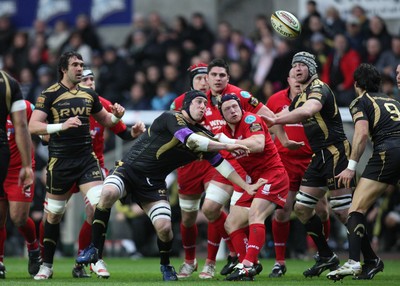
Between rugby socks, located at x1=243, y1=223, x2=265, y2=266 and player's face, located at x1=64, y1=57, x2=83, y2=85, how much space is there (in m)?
3.00

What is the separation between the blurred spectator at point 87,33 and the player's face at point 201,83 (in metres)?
9.69

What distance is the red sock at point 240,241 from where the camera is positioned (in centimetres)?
1267

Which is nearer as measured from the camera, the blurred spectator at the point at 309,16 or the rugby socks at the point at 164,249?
the rugby socks at the point at 164,249

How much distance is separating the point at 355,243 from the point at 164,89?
897 centimetres

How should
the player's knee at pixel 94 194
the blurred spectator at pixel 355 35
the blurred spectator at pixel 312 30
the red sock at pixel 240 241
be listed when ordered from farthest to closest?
the blurred spectator at pixel 312 30, the blurred spectator at pixel 355 35, the player's knee at pixel 94 194, the red sock at pixel 240 241

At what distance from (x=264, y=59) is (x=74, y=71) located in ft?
25.4

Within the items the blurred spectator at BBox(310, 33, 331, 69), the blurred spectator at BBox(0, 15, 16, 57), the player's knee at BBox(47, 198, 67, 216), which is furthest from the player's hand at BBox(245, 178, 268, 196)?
the blurred spectator at BBox(0, 15, 16, 57)

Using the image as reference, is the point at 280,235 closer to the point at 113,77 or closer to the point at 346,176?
the point at 346,176

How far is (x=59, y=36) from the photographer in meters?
24.2

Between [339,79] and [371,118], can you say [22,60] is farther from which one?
[371,118]

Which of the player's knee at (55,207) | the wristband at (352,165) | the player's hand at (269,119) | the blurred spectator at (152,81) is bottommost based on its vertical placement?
the player's knee at (55,207)

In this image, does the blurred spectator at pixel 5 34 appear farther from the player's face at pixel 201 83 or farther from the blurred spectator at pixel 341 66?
the player's face at pixel 201 83

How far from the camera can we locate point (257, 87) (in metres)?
19.4

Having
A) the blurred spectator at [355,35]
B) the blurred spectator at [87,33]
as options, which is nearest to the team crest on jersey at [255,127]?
the blurred spectator at [355,35]
